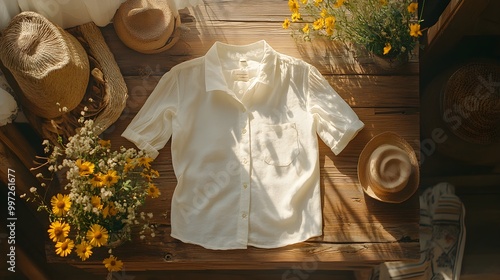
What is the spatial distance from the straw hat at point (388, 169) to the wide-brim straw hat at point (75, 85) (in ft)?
3.26

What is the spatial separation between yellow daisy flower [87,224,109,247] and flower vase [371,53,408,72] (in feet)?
4.17

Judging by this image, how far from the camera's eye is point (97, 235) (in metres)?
1.74

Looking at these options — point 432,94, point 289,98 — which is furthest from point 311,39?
point 432,94

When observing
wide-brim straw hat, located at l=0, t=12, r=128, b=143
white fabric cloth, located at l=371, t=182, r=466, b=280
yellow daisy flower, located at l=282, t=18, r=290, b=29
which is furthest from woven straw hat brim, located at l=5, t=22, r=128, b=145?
white fabric cloth, located at l=371, t=182, r=466, b=280

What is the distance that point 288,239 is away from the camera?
2000 millimetres

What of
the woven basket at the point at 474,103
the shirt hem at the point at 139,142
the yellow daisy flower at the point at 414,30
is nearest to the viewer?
the yellow daisy flower at the point at 414,30

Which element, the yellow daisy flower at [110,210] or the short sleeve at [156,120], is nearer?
the yellow daisy flower at [110,210]

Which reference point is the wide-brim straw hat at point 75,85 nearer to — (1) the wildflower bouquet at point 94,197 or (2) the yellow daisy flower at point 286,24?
(1) the wildflower bouquet at point 94,197

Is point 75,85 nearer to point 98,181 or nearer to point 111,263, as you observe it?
point 98,181

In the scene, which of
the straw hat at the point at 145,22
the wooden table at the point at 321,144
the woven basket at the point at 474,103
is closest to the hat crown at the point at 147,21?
the straw hat at the point at 145,22

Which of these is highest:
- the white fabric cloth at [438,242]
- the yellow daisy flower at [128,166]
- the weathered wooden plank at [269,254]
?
the yellow daisy flower at [128,166]

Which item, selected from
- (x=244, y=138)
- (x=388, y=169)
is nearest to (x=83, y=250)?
(x=244, y=138)

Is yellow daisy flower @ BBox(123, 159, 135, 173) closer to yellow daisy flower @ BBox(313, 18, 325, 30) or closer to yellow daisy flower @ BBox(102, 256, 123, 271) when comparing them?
yellow daisy flower @ BBox(102, 256, 123, 271)

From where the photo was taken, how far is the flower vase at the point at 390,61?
6.95 ft
